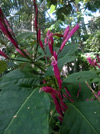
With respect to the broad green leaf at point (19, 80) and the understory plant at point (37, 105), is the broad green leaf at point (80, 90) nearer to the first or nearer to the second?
the understory plant at point (37, 105)

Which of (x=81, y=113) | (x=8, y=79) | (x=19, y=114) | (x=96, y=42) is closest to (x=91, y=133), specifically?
(x=81, y=113)

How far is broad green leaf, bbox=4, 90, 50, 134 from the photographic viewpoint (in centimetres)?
35

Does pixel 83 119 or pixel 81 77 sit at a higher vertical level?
pixel 81 77

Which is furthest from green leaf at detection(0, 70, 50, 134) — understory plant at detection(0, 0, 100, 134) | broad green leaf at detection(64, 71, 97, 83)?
broad green leaf at detection(64, 71, 97, 83)

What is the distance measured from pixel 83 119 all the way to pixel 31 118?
0.16 metres

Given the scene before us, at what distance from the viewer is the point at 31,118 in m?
0.38

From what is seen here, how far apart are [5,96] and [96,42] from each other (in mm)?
6809

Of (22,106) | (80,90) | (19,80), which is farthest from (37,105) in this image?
(80,90)

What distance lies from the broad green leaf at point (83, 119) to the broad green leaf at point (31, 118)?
99 mm

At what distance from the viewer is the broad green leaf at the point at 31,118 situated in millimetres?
348

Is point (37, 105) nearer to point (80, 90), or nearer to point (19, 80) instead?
point (19, 80)

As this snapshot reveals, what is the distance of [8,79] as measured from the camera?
53 cm

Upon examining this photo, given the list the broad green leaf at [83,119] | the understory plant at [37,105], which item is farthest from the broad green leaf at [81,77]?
the broad green leaf at [83,119]

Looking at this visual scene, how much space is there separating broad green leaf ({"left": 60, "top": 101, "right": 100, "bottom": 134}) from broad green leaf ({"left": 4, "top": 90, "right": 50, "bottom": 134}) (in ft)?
0.33
